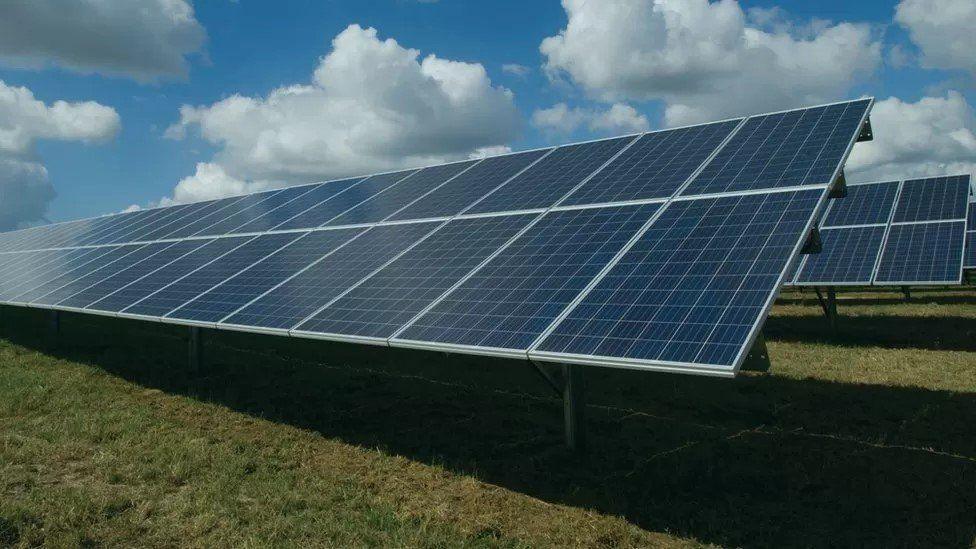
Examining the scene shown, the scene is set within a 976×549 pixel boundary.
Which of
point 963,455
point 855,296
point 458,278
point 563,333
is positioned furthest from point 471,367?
point 855,296

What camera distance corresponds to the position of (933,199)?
2844 cm

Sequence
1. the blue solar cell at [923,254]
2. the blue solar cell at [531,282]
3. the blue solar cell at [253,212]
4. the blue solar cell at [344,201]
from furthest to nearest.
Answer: the blue solar cell at [923,254], the blue solar cell at [253,212], the blue solar cell at [344,201], the blue solar cell at [531,282]

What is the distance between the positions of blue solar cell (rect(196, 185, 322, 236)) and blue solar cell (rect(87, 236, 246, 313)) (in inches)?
52.0

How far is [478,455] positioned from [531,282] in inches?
123

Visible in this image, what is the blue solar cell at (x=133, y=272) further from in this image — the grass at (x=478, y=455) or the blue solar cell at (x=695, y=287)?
the blue solar cell at (x=695, y=287)

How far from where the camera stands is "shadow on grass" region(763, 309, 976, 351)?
19984 millimetres

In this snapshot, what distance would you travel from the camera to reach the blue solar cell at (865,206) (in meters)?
28.0

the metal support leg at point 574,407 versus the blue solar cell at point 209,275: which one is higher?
the blue solar cell at point 209,275

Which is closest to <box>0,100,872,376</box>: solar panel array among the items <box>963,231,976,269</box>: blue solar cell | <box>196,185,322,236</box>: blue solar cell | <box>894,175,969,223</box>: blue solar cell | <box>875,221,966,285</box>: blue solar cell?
<box>196,185,322,236</box>: blue solar cell

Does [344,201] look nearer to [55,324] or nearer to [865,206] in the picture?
[55,324]

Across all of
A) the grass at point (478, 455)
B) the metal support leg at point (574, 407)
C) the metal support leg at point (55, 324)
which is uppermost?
the metal support leg at point (574, 407)

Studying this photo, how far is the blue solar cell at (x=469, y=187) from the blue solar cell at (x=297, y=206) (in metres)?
5.47

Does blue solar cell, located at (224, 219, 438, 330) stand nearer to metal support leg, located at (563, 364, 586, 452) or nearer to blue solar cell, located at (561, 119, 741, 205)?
blue solar cell, located at (561, 119, 741, 205)

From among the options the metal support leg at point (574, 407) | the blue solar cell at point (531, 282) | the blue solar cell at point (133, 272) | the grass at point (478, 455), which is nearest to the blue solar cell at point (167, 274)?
the blue solar cell at point (133, 272)
